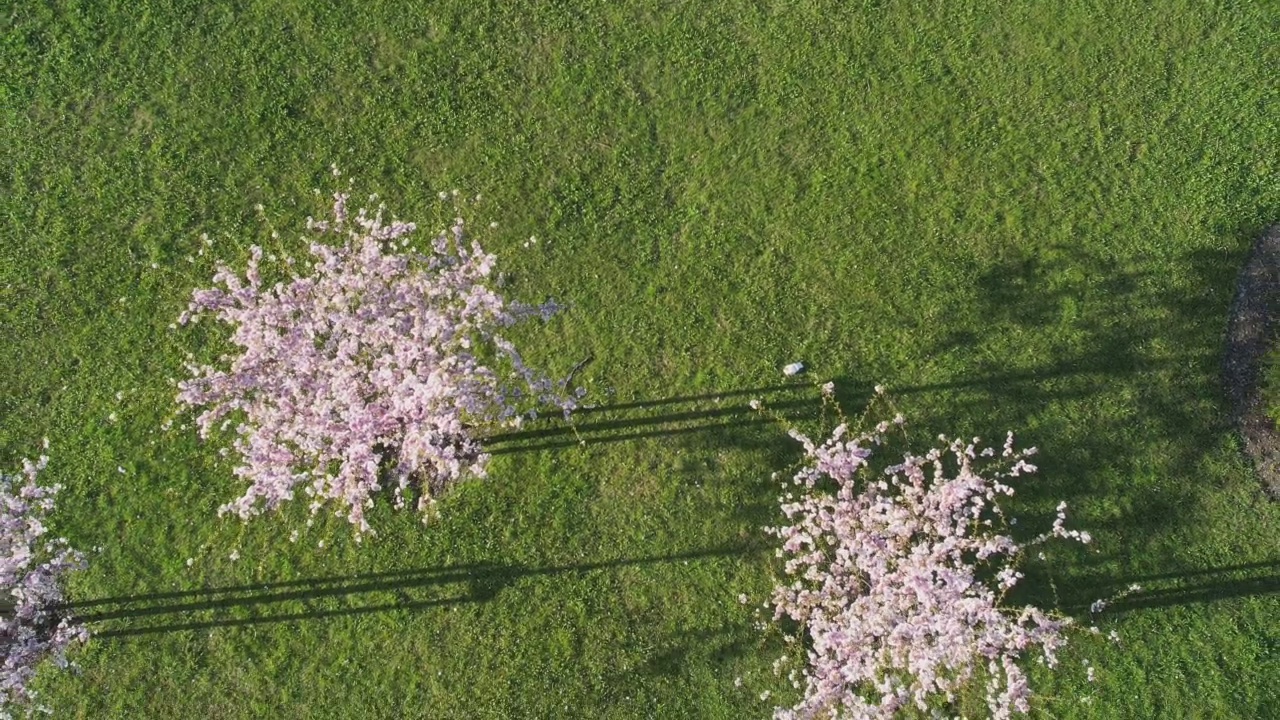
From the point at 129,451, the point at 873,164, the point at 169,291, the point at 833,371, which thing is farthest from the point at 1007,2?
the point at 129,451

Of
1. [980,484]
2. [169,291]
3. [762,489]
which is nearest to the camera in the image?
[980,484]

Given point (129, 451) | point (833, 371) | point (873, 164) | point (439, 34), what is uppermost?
point (439, 34)

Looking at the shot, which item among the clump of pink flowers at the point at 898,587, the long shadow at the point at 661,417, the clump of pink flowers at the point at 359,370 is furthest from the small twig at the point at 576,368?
the clump of pink flowers at the point at 898,587

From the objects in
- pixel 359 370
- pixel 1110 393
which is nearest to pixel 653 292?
pixel 359 370

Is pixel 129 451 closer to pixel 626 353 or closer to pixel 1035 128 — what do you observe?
pixel 626 353

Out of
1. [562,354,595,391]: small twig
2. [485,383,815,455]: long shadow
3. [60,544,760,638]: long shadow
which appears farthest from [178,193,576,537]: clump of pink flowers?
[60,544,760,638]: long shadow

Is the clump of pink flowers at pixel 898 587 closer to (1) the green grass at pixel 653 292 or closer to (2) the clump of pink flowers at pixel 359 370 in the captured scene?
(1) the green grass at pixel 653 292

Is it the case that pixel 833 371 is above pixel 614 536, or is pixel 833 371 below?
above

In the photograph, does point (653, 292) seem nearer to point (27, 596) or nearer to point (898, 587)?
point (898, 587)

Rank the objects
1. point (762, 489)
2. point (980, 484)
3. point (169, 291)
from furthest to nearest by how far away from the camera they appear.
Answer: point (169, 291) → point (762, 489) → point (980, 484)
